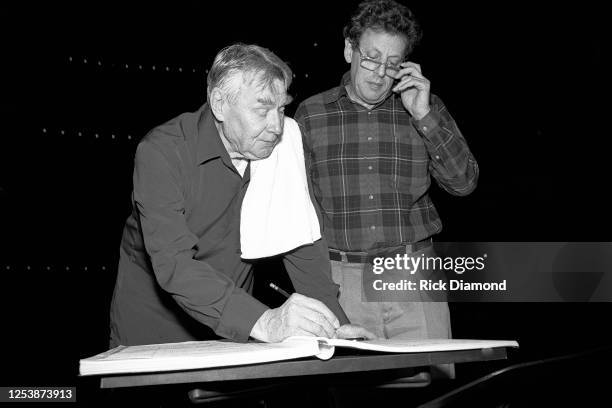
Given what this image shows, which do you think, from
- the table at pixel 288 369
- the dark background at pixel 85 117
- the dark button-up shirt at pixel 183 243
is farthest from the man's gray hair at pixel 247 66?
the dark background at pixel 85 117

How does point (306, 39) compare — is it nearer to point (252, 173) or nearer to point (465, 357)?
point (252, 173)

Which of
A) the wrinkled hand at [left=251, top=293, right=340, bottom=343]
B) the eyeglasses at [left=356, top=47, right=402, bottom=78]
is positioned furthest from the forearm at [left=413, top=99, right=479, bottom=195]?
the wrinkled hand at [left=251, top=293, right=340, bottom=343]

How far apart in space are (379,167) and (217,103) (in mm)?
708

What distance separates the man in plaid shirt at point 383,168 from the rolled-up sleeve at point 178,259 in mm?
706

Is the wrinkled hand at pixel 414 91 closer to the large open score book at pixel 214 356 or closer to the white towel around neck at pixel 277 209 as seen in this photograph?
the white towel around neck at pixel 277 209

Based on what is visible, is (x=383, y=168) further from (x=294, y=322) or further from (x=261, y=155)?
(x=294, y=322)

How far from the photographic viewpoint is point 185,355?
0.94 meters

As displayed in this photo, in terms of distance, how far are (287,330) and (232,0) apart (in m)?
2.07

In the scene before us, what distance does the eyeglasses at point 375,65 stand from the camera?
207cm

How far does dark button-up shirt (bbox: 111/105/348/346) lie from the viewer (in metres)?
1.33

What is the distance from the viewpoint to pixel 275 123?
152 centimetres

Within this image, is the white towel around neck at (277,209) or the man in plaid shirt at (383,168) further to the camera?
the man in plaid shirt at (383,168)

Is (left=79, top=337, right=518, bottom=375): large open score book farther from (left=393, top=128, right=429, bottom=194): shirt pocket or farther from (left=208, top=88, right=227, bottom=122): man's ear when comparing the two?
(left=393, top=128, right=429, bottom=194): shirt pocket

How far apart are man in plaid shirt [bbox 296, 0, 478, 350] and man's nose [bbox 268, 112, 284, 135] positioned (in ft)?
1.97
